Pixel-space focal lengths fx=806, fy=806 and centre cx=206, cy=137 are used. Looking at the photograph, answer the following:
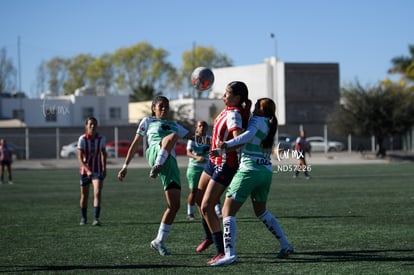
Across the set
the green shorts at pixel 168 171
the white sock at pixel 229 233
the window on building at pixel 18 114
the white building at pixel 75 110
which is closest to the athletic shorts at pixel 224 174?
the white sock at pixel 229 233

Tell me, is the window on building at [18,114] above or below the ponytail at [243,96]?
above

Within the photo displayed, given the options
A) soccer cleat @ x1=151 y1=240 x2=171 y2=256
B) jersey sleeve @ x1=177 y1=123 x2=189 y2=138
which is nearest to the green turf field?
soccer cleat @ x1=151 y1=240 x2=171 y2=256

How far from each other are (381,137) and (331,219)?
163 ft

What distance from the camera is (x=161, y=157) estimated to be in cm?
1138

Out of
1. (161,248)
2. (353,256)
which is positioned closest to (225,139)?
(161,248)

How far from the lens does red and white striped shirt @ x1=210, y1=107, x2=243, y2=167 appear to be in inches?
411

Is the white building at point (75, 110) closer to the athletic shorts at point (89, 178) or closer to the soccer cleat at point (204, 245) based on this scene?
the athletic shorts at point (89, 178)

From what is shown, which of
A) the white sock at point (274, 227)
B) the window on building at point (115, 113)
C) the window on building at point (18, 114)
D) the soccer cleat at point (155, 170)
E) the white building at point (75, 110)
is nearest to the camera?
the soccer cleat at point (155, 170)

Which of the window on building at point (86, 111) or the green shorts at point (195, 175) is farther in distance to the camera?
the window on building at point (86, 111)

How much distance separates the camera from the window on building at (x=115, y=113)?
7993 centimetres

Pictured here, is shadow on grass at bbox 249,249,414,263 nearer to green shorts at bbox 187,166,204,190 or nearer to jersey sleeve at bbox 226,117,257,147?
jersey sleeve at bbox 226,117,257,147

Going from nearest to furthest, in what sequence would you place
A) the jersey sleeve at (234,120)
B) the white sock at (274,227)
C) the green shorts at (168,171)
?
the jersey sleeve at (234,120)
the white sock at (274,227)
the green shorts at (168,171)

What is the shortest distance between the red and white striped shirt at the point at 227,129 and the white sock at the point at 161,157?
33.0 inches

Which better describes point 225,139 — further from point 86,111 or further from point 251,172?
point 86,111
